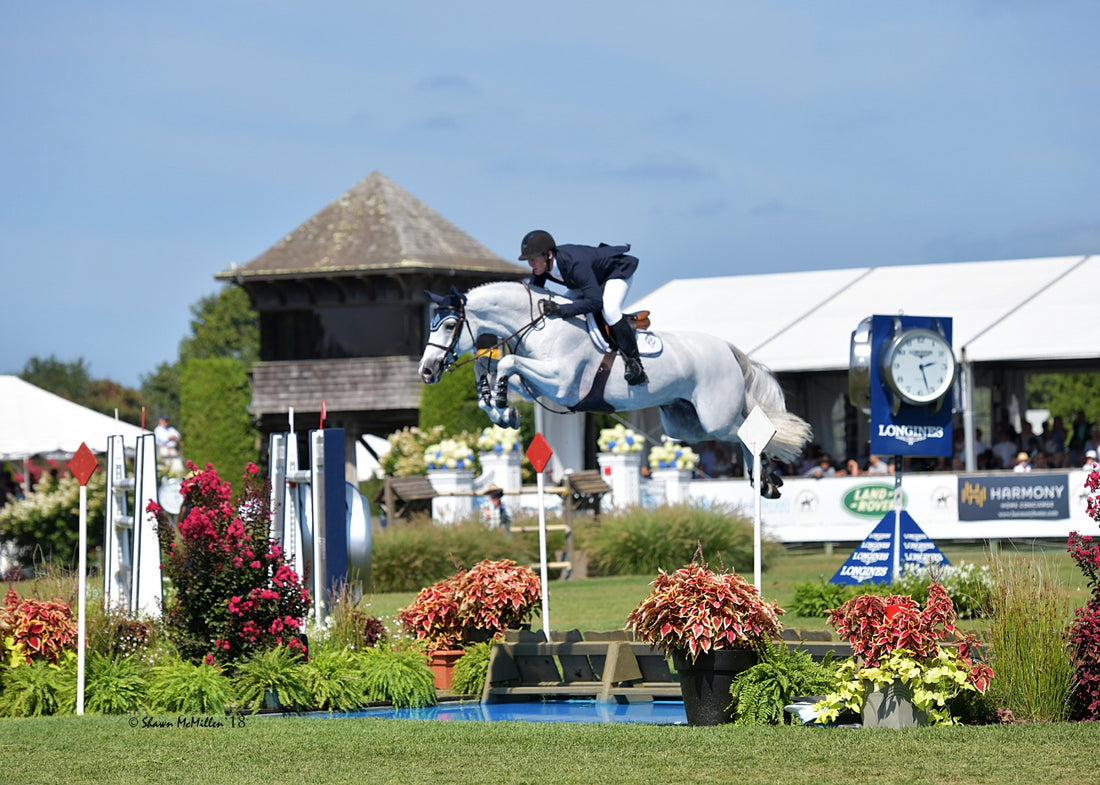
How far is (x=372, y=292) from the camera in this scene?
1668 inches

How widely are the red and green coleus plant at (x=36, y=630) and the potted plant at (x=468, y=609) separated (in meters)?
2.38

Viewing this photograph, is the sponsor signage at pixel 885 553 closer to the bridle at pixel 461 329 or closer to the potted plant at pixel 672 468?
the bridle at pixel 461 329

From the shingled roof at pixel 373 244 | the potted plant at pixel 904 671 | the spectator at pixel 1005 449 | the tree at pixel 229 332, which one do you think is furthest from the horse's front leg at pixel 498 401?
the tree at pixel 229 332

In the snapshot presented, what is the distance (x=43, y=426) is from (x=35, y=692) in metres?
19.7

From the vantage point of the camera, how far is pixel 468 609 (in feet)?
37.0

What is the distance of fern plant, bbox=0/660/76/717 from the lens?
10477 mm

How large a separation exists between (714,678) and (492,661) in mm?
2414

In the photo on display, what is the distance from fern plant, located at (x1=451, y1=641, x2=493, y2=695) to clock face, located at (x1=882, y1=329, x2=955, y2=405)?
5.45 meters

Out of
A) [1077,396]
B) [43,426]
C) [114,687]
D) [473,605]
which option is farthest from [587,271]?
[1077,396]

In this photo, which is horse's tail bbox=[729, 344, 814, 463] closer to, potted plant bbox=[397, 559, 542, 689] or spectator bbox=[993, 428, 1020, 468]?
potted plant bbox=[397, 559, 542, 689]

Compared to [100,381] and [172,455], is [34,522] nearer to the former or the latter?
[172,455]

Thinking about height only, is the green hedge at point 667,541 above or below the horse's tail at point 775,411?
below

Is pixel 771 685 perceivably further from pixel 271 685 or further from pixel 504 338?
pixel 271 685

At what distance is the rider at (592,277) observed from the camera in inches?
415
